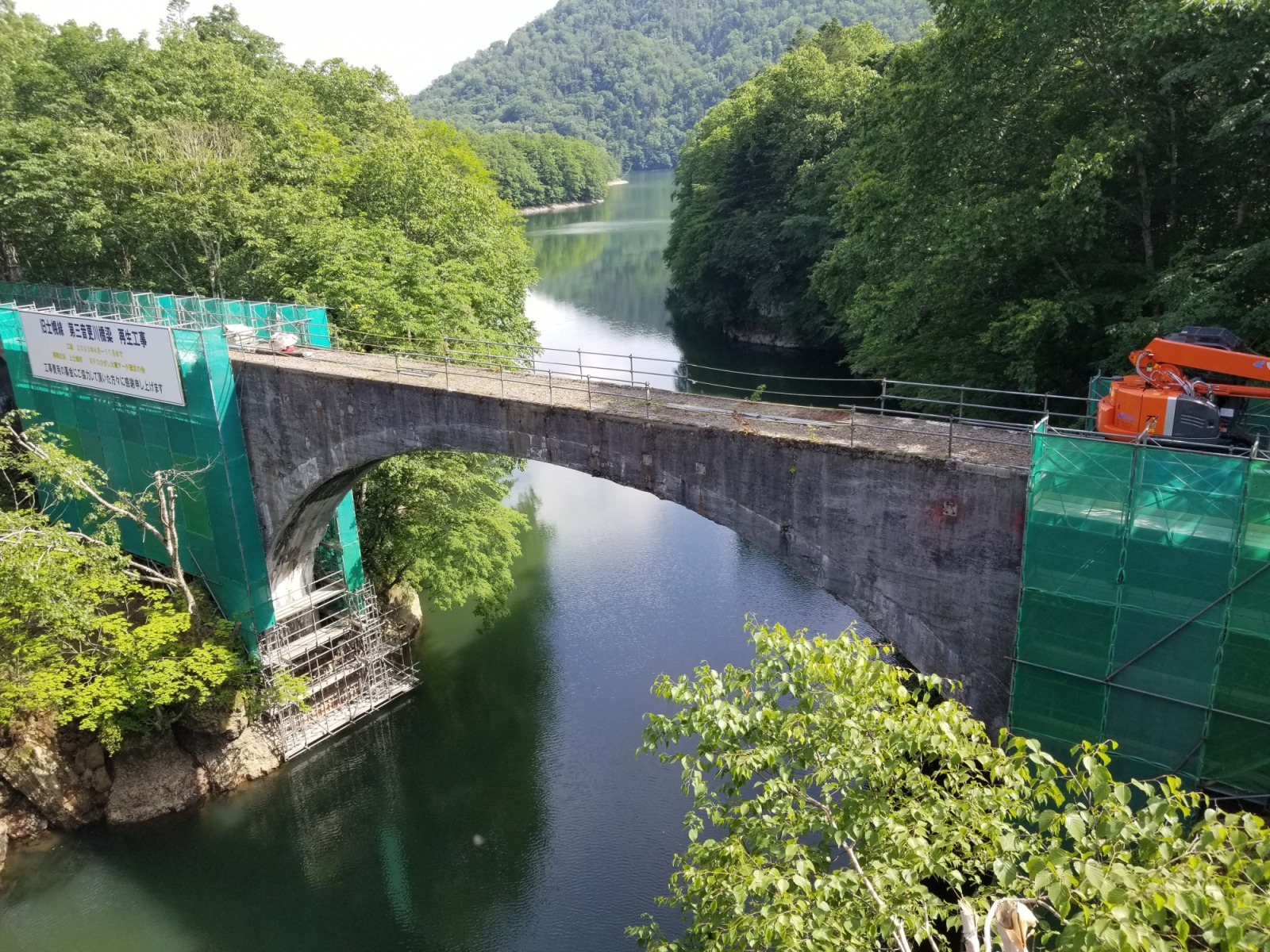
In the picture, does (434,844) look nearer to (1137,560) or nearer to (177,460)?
(177,460)

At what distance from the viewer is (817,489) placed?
12227 mm

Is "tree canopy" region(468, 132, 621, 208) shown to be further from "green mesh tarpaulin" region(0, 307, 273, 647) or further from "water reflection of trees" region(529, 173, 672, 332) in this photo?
"green mesh tarpaulin" region(0, 307, 273, 647)

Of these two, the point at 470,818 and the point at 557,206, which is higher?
the point at 557,206

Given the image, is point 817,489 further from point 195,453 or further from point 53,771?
point 53,771

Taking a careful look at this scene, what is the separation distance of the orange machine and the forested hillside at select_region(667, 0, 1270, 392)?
238 cm

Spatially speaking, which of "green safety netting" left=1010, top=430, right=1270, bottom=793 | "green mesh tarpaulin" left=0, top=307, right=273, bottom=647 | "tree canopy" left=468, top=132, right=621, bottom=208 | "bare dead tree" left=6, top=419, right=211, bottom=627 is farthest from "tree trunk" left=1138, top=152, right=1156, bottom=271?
"tree canopy" left=468, top=132, right=621, bottom=208

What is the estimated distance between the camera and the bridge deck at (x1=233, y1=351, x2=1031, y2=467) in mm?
11750

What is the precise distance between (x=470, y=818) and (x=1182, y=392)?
1415cm

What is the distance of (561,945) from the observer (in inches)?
559

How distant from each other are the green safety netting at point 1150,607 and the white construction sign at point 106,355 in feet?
52.7

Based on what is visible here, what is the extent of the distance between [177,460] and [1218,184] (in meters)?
20.6

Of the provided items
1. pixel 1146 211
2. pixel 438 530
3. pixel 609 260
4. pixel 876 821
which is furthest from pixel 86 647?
pixel 609 260

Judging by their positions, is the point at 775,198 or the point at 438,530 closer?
the point at 438,530

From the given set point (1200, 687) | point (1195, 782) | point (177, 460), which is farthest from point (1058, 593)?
point (177, 460)
